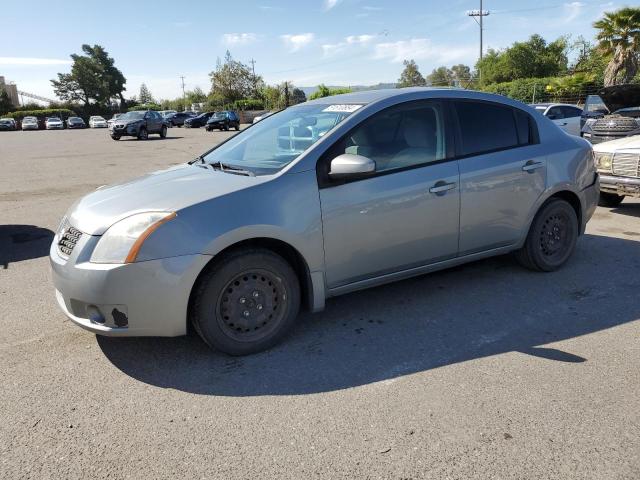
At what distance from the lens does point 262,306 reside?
3566 millimetres

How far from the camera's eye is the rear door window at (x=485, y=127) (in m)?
4.39

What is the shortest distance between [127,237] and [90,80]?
89530 millimetres

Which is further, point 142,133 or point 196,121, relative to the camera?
point 196,121

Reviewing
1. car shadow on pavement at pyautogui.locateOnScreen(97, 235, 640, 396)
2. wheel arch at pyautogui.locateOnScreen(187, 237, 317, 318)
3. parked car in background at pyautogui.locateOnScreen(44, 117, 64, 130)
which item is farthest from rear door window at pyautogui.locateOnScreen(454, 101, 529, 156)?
parked car in background at pyautogui.locateOnScreen(44, 117, 64, 130)

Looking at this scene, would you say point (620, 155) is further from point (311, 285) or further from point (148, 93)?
point (148, 93)

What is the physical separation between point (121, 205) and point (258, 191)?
90 centimetres

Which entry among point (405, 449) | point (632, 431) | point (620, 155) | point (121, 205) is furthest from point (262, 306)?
point (620, 155)

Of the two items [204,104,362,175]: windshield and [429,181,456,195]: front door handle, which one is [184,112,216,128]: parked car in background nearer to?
[204,104,362,175]: windshield

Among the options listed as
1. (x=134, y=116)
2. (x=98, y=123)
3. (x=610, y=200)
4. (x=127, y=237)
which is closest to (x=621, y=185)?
(x=610, y=200)

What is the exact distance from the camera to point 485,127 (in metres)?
4.53

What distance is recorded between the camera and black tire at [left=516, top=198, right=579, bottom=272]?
4.91 metres

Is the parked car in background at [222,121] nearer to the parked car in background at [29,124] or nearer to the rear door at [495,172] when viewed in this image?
the parked car in background at [29,124]

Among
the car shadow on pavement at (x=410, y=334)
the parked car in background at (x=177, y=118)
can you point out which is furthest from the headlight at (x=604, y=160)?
the parked car in background at (x=177, y=118)

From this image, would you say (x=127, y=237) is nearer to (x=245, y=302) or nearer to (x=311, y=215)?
(x=245, y=302)
